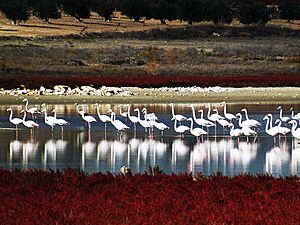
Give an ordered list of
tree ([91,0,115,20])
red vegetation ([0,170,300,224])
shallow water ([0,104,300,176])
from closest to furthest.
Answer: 1. red vegetation ([0,170,300,224])
2. shallow water ([0,104,300,176])
3. tree ([91,0,115,20])

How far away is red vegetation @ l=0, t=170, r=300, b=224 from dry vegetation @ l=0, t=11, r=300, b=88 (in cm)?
4588

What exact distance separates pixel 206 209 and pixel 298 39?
8925 centimetres

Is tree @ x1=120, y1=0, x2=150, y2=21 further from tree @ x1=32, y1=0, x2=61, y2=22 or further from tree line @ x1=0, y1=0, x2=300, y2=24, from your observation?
tree @ x1=32, y1=0, x2=61, y2=22

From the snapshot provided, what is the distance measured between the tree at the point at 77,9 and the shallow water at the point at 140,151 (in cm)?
8378

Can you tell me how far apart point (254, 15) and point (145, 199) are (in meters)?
112

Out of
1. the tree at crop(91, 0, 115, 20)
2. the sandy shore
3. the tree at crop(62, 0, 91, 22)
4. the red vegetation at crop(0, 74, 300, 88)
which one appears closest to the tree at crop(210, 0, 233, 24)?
the tree at crop(91, 0, 115, 20)

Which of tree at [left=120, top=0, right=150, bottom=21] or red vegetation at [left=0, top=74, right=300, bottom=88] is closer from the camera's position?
red vegetation at [left=0, top=74, right=300, bottom=88]

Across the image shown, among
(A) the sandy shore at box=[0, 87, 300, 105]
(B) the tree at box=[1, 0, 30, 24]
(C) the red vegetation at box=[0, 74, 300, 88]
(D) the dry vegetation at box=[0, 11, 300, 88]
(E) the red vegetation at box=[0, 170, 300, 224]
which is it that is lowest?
(E) the red vegetation at box=[0, 170, 300, 224]

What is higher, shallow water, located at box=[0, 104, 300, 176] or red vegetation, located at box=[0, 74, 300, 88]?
red vegetation, located at box=[0, 74, 300, 88]

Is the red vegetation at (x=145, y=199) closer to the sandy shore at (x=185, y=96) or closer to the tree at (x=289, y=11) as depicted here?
the sandy shore at (x=185, y=96)

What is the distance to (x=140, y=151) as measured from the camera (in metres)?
20.8

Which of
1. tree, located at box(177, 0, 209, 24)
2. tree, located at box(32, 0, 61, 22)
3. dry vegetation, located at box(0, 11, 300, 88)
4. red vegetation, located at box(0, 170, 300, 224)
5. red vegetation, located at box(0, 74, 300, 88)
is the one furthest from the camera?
tree, located at box(177, 0, 209, 24)

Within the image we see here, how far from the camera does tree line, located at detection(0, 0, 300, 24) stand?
11138cm

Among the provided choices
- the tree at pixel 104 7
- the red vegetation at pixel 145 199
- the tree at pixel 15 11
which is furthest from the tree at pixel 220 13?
the red vegetation at pixel 145 199
